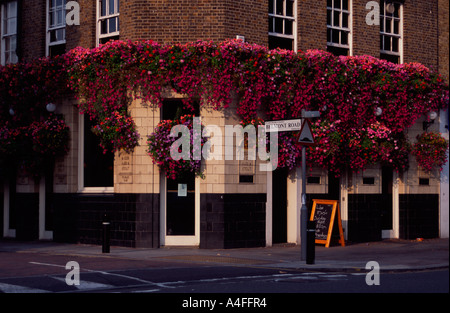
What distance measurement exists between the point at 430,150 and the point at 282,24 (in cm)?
636

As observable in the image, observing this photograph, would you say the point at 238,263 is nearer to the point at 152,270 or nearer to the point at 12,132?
the point at 152,270

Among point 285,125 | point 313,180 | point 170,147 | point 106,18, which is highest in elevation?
point 106,18

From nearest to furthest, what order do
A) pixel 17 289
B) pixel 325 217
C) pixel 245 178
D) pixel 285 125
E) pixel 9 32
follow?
1. pixel 17 289
2. pixel 285 125
3. pixel 245 178
4. pixel 325 217
5. pixel 9 32

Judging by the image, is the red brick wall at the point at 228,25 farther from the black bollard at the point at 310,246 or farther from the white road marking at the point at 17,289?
the white road marking at the point at 17,289

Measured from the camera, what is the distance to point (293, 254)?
17766 millimetres

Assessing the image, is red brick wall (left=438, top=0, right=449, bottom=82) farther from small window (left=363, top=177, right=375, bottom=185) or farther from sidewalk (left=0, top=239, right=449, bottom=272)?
sidewalk (left=0, top=239, right=449, bottom=272)

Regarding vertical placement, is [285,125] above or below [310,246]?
above

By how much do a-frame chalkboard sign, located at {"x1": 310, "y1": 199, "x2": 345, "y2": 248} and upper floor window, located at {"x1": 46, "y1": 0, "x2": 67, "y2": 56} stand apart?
9.11m

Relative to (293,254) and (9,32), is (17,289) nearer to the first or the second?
(293,254)

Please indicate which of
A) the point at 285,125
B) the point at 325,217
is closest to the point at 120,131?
the point at 285,125

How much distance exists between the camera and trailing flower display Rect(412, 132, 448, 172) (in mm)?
22828

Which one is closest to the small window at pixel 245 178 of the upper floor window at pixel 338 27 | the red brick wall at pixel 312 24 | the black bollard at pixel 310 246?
the red brick wall at pixel 312 24
